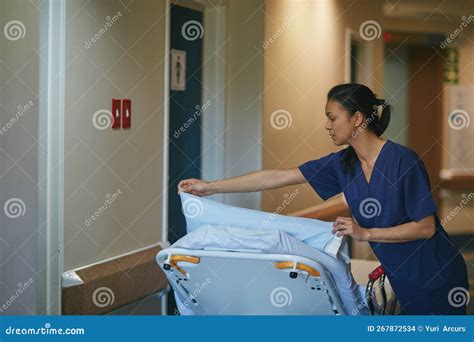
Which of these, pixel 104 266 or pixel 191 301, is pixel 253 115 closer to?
pixel 104 266

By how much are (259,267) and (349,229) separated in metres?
0.28

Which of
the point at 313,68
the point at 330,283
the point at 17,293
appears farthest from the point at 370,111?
the point at 17,293

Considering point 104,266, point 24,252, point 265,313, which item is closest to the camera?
point 265,313

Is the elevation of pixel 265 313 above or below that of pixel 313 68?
below

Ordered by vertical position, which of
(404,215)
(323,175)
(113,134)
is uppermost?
(113,134)

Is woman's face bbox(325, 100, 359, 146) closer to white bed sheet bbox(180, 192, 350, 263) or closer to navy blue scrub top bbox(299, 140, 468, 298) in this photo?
navy blue scrub top bbox(299, 140, 468, 298)

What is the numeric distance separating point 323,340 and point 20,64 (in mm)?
1330

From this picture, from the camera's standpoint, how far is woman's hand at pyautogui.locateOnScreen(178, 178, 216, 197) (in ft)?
8.80

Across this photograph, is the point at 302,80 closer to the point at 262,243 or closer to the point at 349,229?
the point at 349,229

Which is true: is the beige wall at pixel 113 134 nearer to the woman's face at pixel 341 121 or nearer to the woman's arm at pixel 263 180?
the woman's arm at pixel 263 180

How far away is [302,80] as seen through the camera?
350 centimetres

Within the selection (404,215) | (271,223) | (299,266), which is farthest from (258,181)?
(299,266)

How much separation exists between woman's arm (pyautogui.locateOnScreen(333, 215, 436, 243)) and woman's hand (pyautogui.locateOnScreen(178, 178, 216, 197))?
51 cm

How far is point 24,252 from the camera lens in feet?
9.57
